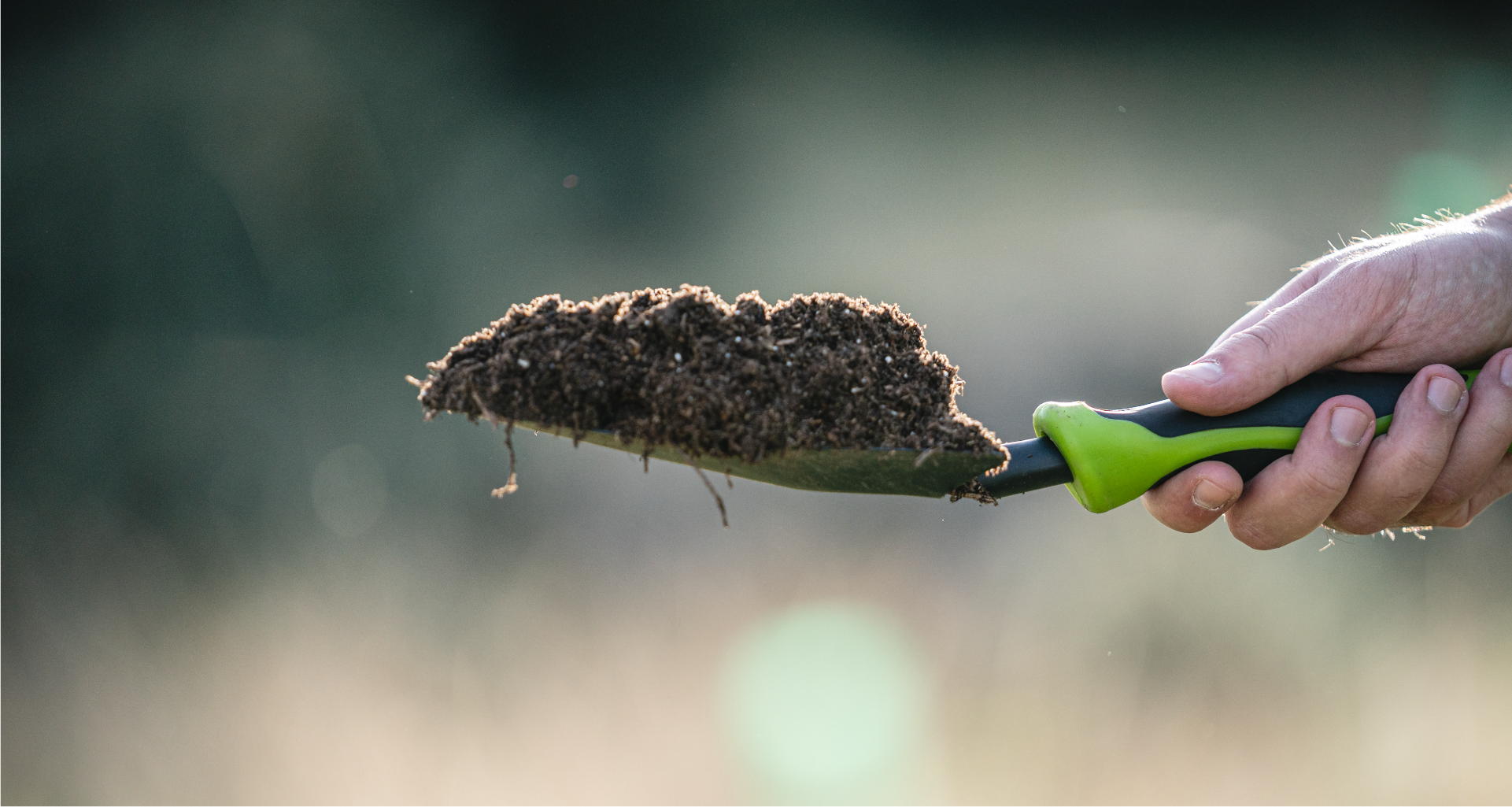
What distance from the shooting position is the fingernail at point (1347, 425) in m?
0.86

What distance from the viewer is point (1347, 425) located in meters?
0.86

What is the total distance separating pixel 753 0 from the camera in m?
2.14

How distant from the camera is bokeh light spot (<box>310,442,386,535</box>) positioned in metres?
2.08

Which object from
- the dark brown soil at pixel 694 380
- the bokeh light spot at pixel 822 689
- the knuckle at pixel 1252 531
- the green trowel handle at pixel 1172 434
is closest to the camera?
the dark brown soil at pixel 694 380

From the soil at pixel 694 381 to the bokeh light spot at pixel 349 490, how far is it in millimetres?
1658

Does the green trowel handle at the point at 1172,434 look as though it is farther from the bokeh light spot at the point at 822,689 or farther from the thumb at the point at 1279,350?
the bokeh light spot at the point at 822,689

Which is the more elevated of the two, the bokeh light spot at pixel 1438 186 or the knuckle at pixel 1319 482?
the bokeh light spot at pixel 1438 186

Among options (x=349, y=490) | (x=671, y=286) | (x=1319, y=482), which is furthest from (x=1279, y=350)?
(x=349, y=490)

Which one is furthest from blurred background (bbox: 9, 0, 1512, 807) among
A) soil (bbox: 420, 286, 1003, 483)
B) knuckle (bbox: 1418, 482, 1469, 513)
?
soil (bbox: 420, 286, 1003, 483)

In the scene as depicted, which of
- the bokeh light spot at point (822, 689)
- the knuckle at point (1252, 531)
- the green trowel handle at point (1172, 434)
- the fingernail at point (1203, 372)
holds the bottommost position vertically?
the bokeh light spot at point (822, 689)

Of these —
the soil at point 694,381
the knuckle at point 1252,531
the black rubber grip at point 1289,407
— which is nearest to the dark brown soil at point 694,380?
the soil at point 694,381

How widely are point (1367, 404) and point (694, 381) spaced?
893 millimetres

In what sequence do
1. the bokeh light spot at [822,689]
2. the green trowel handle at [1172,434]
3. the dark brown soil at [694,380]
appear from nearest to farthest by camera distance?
the dark brown soil at [694,380] → the green trowel handle at [1172,434] → the bokeh light spot at [822,689]

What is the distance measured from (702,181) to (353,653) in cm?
178
